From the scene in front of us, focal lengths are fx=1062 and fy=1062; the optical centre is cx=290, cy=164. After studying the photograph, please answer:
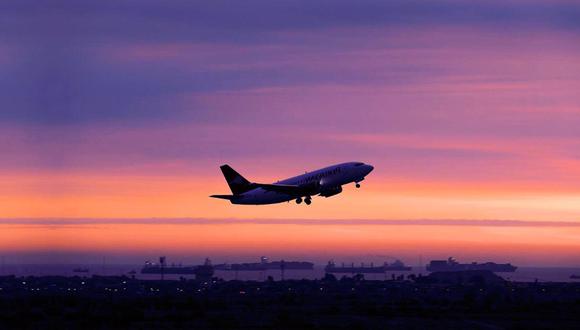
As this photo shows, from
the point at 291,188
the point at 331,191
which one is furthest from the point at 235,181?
the point at 331,191

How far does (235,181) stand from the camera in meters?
191

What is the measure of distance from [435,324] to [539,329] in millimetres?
14514

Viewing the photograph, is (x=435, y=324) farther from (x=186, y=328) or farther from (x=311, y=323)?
(x=186, y=328)

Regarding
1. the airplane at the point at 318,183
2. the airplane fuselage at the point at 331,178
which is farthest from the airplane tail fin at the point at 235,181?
the airplane fuselage at the point at 331,178

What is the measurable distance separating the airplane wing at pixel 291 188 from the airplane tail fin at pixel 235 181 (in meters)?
13.7

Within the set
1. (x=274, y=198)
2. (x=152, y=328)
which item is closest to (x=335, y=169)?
(x=274, y=198)

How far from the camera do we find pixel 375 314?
151750mm

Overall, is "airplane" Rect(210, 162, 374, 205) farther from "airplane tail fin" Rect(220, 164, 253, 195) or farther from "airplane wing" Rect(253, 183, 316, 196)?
"airplane tail fin" Rect(220, 164, 253, 195)

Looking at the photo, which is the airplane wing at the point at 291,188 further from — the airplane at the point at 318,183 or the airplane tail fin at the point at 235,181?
the airplane tail fin at the point at 235,181

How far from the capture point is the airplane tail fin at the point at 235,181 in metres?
188

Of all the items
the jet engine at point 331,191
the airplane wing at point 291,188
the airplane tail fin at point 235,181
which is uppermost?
the airplane tail fin at point 235,181

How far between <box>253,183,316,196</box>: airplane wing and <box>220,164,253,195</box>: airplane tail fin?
44.9 feet

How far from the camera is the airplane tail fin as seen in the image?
616ft

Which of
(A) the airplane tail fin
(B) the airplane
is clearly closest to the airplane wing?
(B) the airplane
